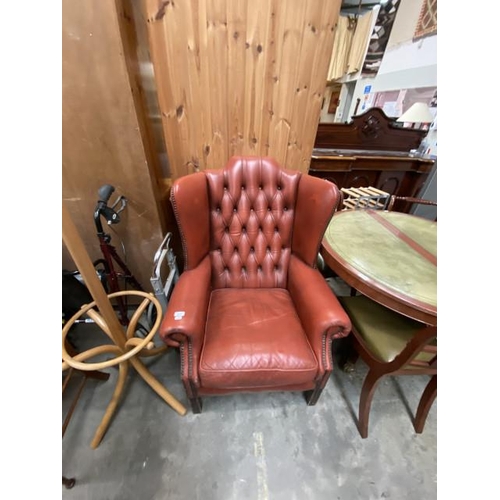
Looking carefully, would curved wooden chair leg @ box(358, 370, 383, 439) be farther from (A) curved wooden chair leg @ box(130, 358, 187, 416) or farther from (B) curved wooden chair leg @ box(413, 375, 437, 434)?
(A) curved wooden chair leg @ box(130, 358, 187, 416)

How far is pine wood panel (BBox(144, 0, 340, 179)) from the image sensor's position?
109cm

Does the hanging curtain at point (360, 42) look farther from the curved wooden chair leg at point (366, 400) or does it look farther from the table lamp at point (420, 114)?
the curved wooden chair leg at point (366, 400)

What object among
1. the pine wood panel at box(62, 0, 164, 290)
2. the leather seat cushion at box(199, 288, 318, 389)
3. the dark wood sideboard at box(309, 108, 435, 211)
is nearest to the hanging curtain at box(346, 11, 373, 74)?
the dark wood sideboard at box(309, 108, 435, 211)

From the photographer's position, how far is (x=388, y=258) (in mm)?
1146

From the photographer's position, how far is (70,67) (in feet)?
3.05

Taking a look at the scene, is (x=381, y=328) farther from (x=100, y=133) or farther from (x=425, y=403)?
(x=100, y=133)

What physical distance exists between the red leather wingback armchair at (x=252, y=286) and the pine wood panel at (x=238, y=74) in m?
0.31

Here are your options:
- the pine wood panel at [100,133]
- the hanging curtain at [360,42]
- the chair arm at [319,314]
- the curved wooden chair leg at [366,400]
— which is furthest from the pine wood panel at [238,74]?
the hanging curtain at [360,42]

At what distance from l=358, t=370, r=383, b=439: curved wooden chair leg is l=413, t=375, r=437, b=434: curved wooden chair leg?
0.27m

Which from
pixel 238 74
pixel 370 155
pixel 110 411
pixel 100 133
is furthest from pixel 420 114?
pixel 110 411

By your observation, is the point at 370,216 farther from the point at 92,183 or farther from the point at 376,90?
the point at 376,90

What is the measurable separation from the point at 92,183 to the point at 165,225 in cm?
44

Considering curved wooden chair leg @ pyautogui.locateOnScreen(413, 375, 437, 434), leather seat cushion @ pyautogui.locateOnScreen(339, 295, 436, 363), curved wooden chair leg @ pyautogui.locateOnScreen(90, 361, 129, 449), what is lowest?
curved wooden chair leg @ pyautogui.locateOnScreen(90, 361, 129, 449)

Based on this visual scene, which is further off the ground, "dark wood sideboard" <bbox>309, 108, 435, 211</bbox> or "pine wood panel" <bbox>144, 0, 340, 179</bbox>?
"pine wood panel" <bbox>144, 0, 340, 179</bbox>
